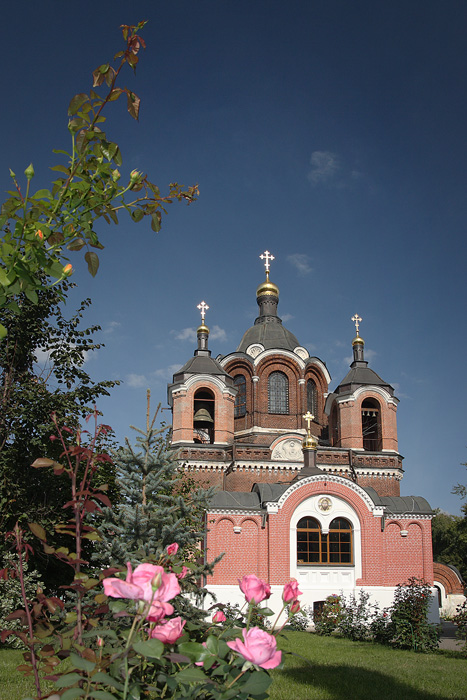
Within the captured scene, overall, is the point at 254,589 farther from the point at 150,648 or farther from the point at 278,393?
the point at 278,393

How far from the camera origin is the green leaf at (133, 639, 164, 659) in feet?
6.42

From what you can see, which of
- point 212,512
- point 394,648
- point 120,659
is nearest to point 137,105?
point 120,659

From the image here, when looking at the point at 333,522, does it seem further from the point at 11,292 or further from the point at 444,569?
the point at 11,292

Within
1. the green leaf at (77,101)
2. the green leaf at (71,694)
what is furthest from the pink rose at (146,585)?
the green leaf at (77,101)

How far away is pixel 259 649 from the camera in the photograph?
2.01 m

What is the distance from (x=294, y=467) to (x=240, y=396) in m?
4.58

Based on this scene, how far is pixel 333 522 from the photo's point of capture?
20641 mm

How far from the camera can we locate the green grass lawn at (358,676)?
25.8 feet

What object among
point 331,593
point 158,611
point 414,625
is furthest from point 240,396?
point 158,611

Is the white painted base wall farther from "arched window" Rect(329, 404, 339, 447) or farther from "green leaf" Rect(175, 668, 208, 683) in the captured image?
"green leaf" Rect(175, 668, 208, 683)

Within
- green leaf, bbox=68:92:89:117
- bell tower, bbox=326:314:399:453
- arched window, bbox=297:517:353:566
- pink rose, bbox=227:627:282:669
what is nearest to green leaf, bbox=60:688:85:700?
pink rose, bbox=227:627:282:669

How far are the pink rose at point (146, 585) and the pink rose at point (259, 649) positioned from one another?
0.30 metres

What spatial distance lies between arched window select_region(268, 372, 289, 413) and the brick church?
48mm

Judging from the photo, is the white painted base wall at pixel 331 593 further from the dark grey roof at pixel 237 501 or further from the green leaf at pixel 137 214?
the green leaf at pixel 137 214
